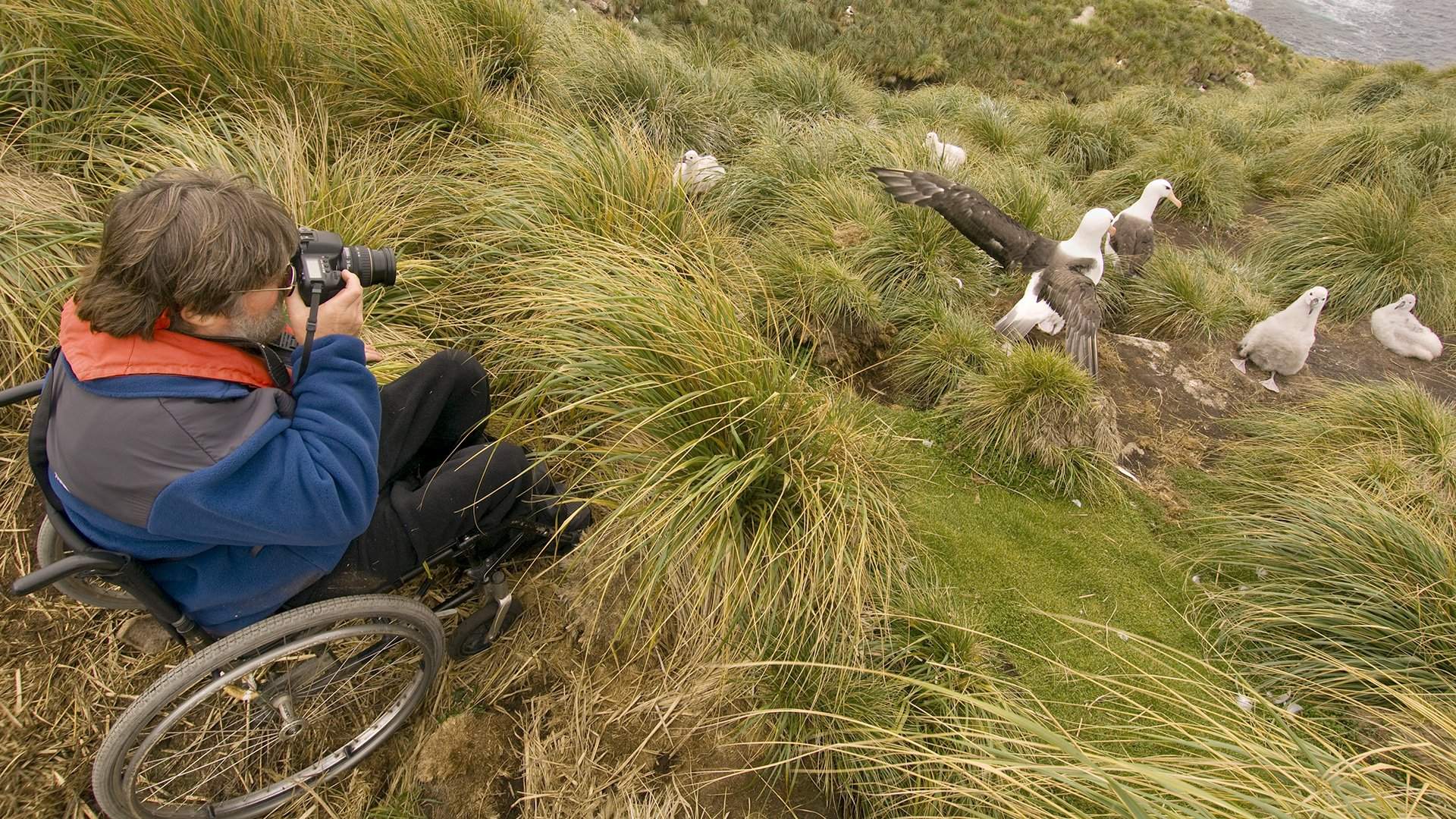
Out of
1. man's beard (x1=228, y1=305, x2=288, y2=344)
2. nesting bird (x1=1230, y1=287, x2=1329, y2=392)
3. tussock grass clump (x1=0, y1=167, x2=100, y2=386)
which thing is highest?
man's beard (x1=228, y1=305, x2=288, y2=344)

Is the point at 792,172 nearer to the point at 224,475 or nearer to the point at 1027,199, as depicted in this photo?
the point at 1027,199

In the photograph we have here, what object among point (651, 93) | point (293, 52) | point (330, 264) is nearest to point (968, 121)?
point (651, 93)

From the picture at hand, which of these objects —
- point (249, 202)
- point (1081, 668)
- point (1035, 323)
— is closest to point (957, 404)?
point (1035, 323)

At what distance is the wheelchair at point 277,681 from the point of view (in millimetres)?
1497

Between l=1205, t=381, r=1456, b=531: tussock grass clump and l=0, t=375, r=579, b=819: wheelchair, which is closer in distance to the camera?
l=0, t=375, r=579, b=819: wheelchair

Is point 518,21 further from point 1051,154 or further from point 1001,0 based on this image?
point 1001,0

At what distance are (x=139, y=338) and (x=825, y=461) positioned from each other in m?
1.73

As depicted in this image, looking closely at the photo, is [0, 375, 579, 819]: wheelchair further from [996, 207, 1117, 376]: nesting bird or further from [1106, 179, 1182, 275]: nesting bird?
[1106, 179, 1182, 275]: nesting bird

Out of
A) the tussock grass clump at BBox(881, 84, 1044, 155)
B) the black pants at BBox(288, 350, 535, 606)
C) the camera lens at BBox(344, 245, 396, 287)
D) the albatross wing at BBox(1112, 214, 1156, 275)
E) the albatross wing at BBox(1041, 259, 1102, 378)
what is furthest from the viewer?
the tussock grass clump at BBox(881, 84, 1044, 155)

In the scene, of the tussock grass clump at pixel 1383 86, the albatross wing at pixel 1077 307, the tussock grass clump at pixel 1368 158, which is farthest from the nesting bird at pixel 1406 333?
the tussock grass clump at pixel 1383 86

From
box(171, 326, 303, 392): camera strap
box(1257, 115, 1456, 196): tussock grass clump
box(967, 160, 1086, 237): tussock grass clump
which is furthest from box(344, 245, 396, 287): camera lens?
box(1257, 115, 1456, 196): tussock grass clump

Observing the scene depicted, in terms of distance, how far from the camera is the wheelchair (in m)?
1.50

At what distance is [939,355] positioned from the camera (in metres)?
3.86

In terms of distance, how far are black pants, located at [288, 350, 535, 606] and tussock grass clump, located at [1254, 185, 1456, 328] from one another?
20.4 feet
